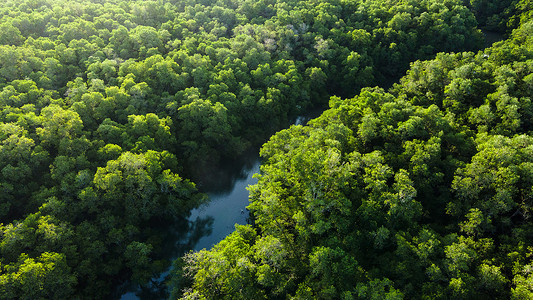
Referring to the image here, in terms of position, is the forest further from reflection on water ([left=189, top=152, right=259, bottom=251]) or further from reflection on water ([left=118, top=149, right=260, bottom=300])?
reflection on water ([left=189, top=152, right=259, bottom=251])

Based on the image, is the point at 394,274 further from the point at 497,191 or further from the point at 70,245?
the point at 70,245

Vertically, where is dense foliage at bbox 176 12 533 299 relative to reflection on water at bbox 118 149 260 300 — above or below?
below

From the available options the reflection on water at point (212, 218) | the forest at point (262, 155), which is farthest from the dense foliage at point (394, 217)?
the reflection on water at point (212, 218)

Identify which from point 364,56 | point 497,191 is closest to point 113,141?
point 497,191

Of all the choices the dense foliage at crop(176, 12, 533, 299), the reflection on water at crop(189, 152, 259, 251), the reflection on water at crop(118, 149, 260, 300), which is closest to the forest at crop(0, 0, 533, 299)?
the dense foliage at crop(176, 12, 533, 299)

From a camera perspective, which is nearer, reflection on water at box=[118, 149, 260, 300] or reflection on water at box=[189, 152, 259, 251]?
reflection on water at box=[118, 149, 260, 300]

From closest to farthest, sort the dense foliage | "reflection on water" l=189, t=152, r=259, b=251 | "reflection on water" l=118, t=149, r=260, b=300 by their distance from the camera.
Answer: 1. the dense foliage
2. "reflection on water" l=118, t=149, r=260, b=300
3. "reflection on water" l=189, t=152, r=259, b=251

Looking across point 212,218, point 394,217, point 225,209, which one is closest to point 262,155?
point 225,209

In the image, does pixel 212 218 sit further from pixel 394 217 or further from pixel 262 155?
pixel 394 217
